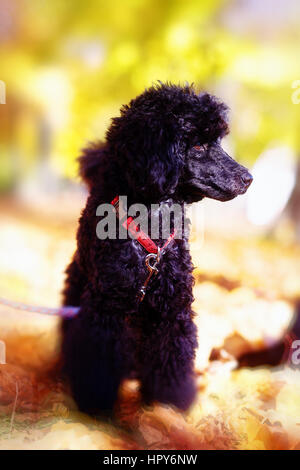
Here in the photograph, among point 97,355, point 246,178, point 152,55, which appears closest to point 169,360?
point 97,355

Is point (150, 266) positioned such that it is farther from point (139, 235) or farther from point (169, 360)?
point (169, 360)

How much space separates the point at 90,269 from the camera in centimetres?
110

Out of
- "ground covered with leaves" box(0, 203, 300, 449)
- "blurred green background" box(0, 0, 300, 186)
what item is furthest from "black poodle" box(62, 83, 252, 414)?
"blurred green background" box(0, 0, 300, 186)

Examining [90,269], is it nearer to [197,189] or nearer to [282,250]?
[197,189]

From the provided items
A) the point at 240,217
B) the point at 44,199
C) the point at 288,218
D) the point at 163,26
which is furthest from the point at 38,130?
the point at 288,218

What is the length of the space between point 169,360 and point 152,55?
2.30 meters

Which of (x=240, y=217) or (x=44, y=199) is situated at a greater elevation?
(x=44, y=199)

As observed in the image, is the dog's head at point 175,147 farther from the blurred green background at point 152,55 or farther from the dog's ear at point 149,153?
the blurred green background at point 152,55

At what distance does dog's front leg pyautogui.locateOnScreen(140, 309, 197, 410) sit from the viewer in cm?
110

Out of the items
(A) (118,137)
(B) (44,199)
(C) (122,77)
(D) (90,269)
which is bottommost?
(D) (90,269)

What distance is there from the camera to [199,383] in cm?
138

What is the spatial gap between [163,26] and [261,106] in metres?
1.17

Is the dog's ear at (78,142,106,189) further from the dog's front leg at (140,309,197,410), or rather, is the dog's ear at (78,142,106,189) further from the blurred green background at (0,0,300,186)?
the blurred green background at (0,0,300,186)

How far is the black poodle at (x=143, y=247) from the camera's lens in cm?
96
